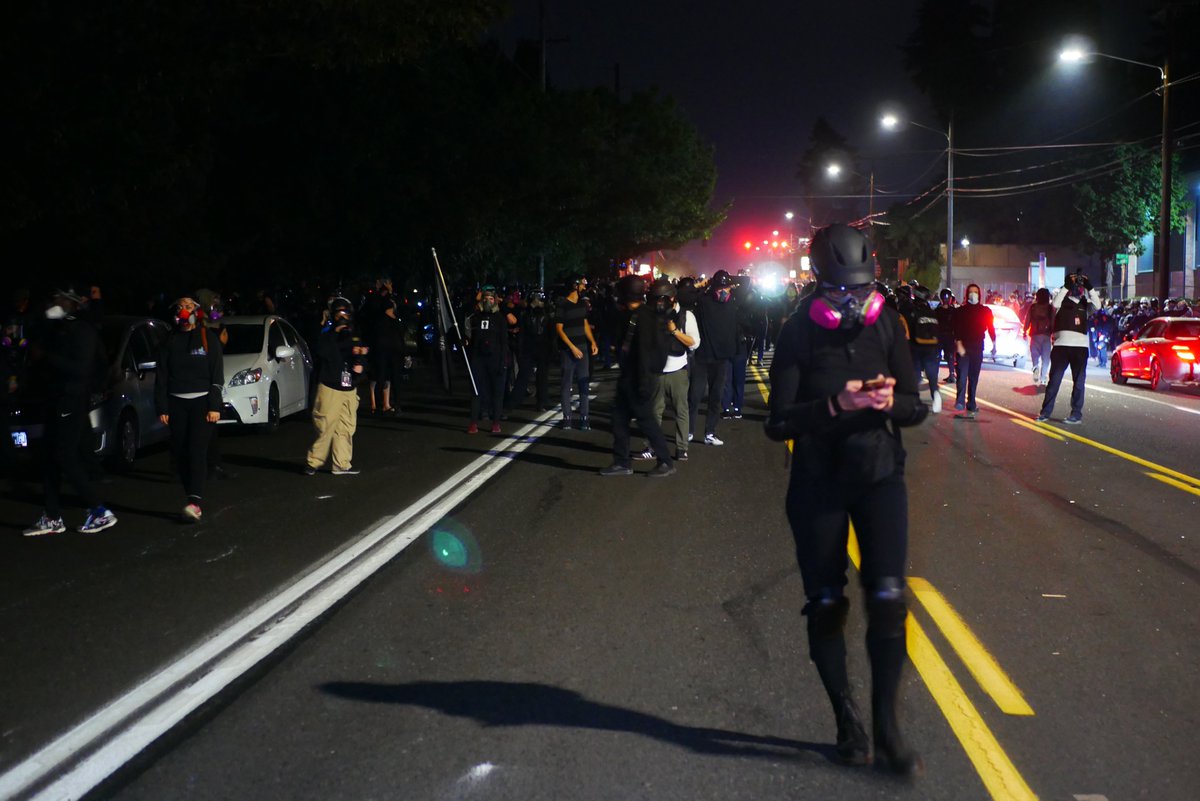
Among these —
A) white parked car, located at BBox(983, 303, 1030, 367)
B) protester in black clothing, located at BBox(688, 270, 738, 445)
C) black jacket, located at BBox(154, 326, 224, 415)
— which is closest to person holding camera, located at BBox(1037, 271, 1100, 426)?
protester in black clothing, located at BBox(688, 270, 738, 445)

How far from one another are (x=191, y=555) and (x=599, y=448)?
684cm

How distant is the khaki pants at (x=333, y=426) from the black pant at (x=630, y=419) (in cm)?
263

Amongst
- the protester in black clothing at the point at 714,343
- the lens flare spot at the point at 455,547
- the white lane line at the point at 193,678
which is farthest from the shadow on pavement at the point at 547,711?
the protester in black clothing at the point at 714,343

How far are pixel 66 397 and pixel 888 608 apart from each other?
282 inches

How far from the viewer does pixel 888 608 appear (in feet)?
15.3

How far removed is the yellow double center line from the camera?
4.73m

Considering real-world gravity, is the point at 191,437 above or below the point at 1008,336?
below

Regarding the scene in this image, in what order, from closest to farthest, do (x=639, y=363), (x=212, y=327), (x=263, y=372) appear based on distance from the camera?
(x=212, y=327), (x=639, y=363), (x=263, y=372)

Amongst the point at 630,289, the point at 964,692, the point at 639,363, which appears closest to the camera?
the point at 964,692

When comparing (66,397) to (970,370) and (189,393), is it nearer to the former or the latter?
(189,393)

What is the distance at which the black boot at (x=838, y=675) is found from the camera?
480 centimetres

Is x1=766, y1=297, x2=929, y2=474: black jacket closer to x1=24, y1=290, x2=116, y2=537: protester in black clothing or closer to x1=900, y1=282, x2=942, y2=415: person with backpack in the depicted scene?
x1=24, y1=290, x2=116, y2=537: protester in black clothing

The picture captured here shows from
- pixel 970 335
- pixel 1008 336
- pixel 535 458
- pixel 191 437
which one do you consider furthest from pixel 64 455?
pixel 1008 336

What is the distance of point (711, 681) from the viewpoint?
5906mm
